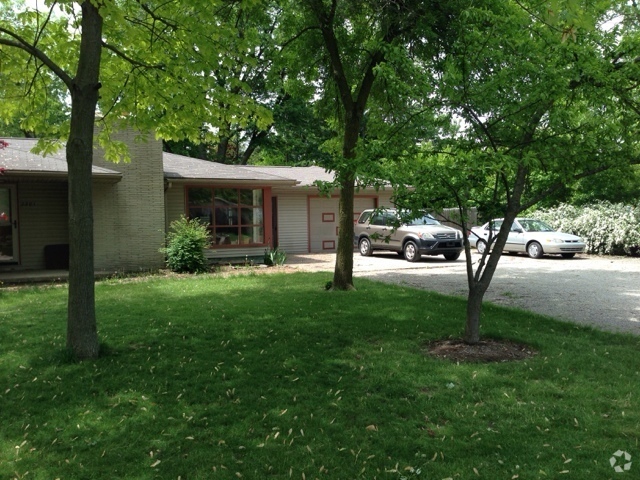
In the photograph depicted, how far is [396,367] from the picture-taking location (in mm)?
5352

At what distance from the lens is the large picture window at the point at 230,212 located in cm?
1694

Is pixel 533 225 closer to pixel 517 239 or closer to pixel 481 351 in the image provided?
pixel 517 239

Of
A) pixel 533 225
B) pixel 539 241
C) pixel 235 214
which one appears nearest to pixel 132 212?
pixel 235 214

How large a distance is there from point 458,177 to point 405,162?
22.8 inches

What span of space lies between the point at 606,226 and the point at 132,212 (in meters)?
16.7

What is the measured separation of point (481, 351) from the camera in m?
5.96

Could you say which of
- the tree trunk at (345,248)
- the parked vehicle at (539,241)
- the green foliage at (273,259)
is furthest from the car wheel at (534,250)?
the tree trunk at (345,248)

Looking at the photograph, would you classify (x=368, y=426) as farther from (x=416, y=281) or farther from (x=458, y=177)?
(x=416, y=281)

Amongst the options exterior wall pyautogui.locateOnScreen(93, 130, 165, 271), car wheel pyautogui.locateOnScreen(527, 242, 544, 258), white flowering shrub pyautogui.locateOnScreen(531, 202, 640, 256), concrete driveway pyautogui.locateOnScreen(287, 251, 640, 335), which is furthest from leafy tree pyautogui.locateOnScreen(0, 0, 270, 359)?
white flowering shrub pyautogui.locateOnScreen(531, 202, 640, 256)

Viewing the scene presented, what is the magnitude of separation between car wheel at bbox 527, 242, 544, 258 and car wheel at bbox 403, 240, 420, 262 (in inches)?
180

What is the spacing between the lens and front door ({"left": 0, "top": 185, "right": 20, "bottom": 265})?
14391 millimetres

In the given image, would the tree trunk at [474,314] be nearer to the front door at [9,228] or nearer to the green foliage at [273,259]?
the green foliage at [273,259]

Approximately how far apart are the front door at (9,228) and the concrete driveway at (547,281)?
8.00 meters

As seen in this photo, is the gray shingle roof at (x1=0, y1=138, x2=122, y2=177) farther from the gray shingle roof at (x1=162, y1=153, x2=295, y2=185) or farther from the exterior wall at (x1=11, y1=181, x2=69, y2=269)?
the gray shingle roof at (x1=162, y1=153, x2=295, y2=185)
